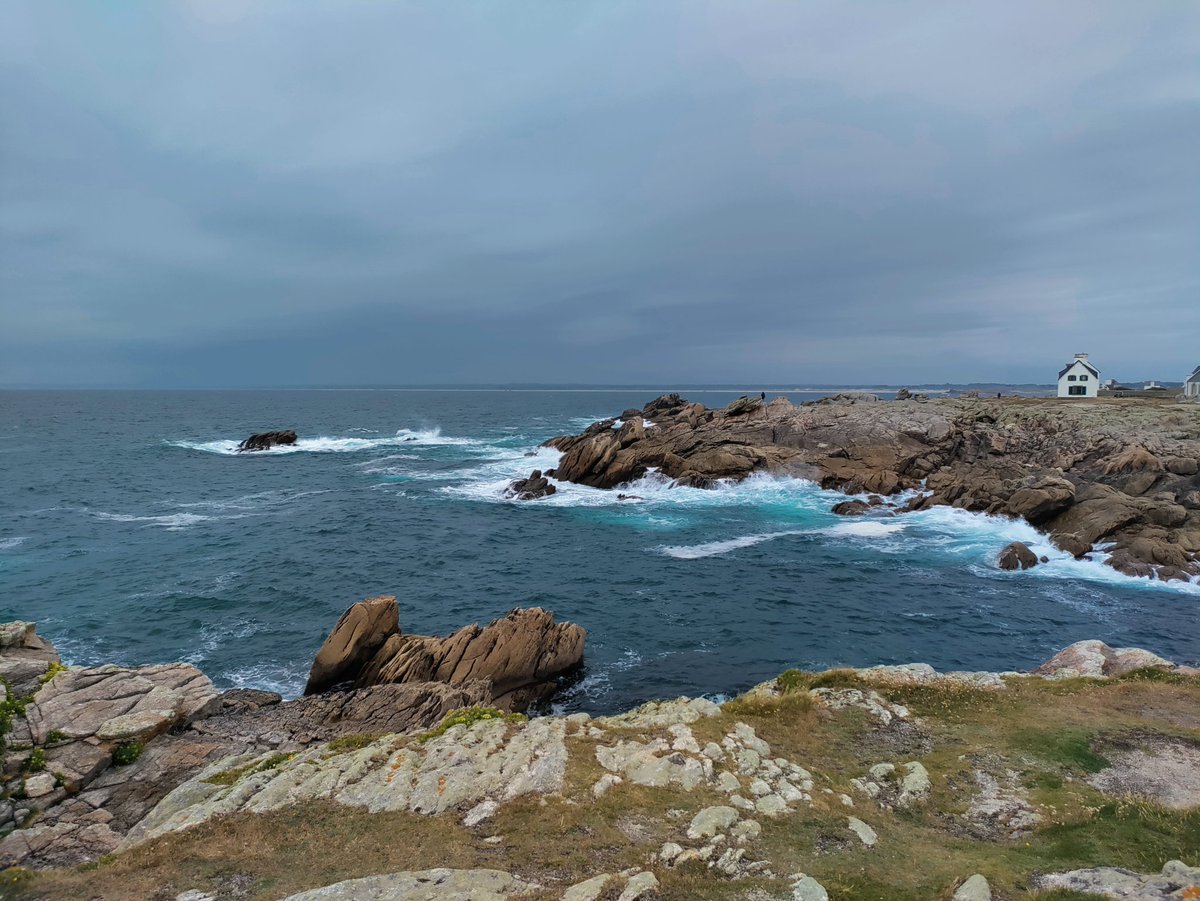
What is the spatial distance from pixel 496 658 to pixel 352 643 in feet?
19.5

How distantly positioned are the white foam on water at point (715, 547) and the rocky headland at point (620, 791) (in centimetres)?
2249

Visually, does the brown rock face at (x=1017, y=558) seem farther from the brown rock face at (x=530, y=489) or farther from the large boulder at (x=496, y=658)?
the brown rock face at (x=530, y=489)

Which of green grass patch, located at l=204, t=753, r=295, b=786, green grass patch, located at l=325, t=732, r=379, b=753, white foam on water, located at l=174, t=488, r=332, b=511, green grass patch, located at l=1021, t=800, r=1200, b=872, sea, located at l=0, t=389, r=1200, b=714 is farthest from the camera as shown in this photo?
white foam on water, located at l=174, t=488, r=332, b=511

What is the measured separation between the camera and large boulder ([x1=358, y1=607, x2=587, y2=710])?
2347 centimetres

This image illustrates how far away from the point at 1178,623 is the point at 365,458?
84.8 metres

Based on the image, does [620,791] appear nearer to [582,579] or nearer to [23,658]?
[23,658]

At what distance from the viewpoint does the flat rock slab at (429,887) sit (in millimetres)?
9203

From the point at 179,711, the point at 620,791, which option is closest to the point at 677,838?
the point at 620,791

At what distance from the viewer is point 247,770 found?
47.9 ft

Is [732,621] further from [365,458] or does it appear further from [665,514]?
[365,458]

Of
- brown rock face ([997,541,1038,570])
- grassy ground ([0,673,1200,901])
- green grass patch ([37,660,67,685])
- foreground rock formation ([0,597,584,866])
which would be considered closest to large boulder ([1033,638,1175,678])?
grassy ground ([0,673,1200,901])

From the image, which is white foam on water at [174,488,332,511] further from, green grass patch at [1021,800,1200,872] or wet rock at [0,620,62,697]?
green grass patch at [1021,800,1200,872]

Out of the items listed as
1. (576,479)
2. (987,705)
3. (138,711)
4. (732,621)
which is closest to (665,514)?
(576,479)

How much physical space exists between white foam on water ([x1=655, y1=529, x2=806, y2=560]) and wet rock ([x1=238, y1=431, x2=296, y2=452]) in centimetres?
7846
